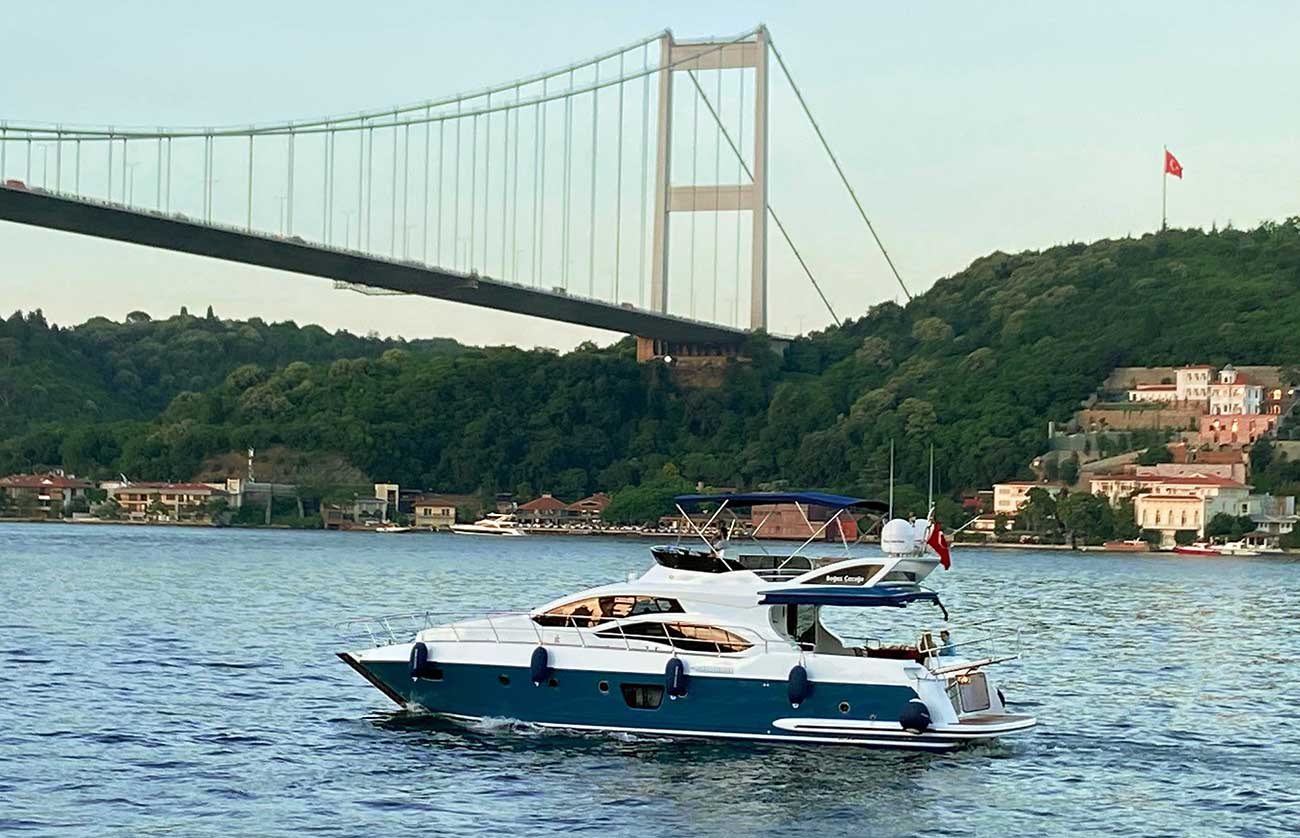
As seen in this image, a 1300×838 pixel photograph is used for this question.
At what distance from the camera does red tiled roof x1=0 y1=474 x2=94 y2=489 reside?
5394 inches

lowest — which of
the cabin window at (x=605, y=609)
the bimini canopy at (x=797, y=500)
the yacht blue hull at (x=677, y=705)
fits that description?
the yacht blue hull at (x=677, y=705)

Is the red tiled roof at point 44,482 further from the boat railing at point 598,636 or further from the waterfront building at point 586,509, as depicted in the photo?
the boat railing at point 598,636

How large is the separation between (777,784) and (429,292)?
65.6 metres

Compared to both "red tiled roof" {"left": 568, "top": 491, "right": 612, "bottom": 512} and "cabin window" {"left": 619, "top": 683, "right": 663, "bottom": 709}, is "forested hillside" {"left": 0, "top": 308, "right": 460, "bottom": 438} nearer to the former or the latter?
"red tiled roof" {"left": 568, "top": 491, "right": 612, "bottom": 512}

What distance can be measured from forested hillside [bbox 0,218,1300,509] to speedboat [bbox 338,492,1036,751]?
92.5m

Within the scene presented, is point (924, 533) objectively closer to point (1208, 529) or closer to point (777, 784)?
point (777, 784)

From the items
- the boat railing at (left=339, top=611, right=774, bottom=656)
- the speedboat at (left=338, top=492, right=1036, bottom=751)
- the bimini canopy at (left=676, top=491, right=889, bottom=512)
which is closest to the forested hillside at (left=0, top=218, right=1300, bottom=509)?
the bimini canopy at (left=676, top=491, right=889, bottom=512)

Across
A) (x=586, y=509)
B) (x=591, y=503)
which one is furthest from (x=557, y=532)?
(x=591, y=503)

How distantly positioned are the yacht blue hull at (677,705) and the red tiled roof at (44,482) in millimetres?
115293

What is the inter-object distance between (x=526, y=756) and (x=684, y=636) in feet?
7.31

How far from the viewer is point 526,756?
2469 centimetres

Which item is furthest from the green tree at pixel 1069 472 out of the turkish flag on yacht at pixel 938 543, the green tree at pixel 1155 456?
the turkish flag on yacht at pixel 938 543

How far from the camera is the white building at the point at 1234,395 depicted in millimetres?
128250

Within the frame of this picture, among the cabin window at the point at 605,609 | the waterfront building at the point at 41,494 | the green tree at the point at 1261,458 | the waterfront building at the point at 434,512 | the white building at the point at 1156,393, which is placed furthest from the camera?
the waterfront building at the point at 41,494
